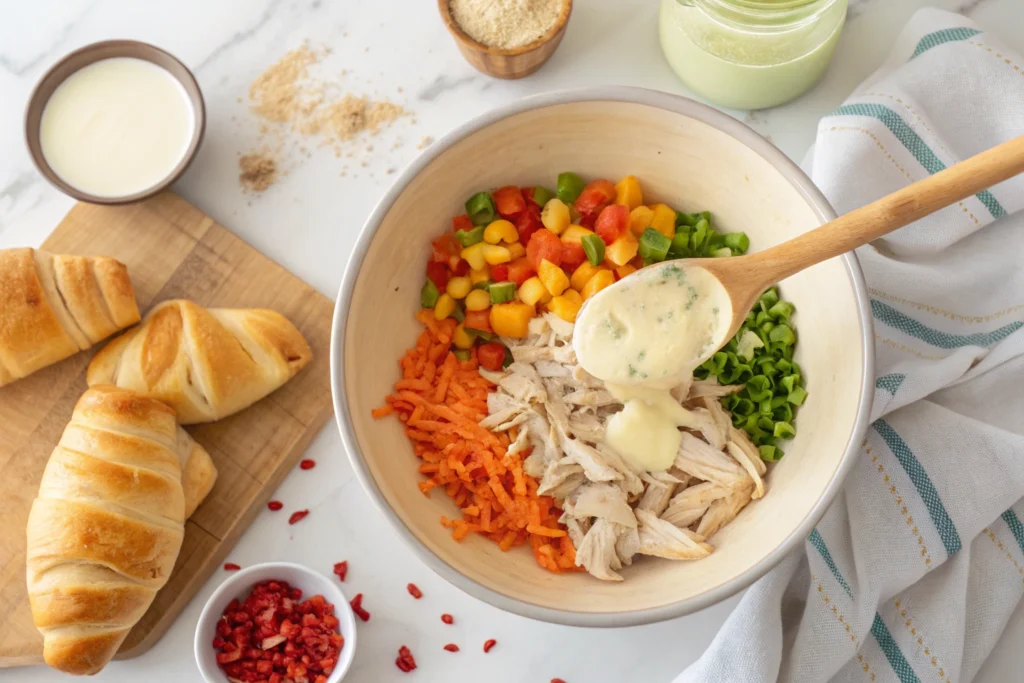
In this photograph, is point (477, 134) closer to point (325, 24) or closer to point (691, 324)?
point (691, 324)

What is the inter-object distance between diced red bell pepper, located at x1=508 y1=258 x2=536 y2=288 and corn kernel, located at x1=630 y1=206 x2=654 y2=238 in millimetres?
266

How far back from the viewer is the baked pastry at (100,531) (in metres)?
2.13

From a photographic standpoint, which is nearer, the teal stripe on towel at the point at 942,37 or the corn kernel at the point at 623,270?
the corn kernel at the point at 623,270


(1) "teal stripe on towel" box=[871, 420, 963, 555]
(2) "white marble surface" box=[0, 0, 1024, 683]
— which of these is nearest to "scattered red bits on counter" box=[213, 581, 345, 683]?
(2) "white marble surface" box=[0, 0, 1024, 683]

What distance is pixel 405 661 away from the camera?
2.36 metres

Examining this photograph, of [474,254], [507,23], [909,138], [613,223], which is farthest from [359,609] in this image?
[909,138]

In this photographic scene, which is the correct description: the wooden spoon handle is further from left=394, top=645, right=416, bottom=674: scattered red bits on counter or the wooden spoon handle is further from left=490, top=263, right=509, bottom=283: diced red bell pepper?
left=394, top=645, right=416, bottom=674: scattered red bits on counter

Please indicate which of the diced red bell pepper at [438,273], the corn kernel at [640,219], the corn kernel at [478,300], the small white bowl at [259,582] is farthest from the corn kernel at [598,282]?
the small white bowl at [259,582]

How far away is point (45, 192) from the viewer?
262 centimetres

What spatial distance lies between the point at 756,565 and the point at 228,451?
1.38m

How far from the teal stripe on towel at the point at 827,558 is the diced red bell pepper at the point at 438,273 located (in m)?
1.12

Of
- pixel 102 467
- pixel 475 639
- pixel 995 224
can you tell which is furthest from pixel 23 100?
pixel 995 224

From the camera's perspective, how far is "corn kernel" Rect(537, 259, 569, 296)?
2.17 meters

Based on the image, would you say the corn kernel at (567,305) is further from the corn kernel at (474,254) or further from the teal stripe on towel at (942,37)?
the teal stripe on towel at (942,37)
